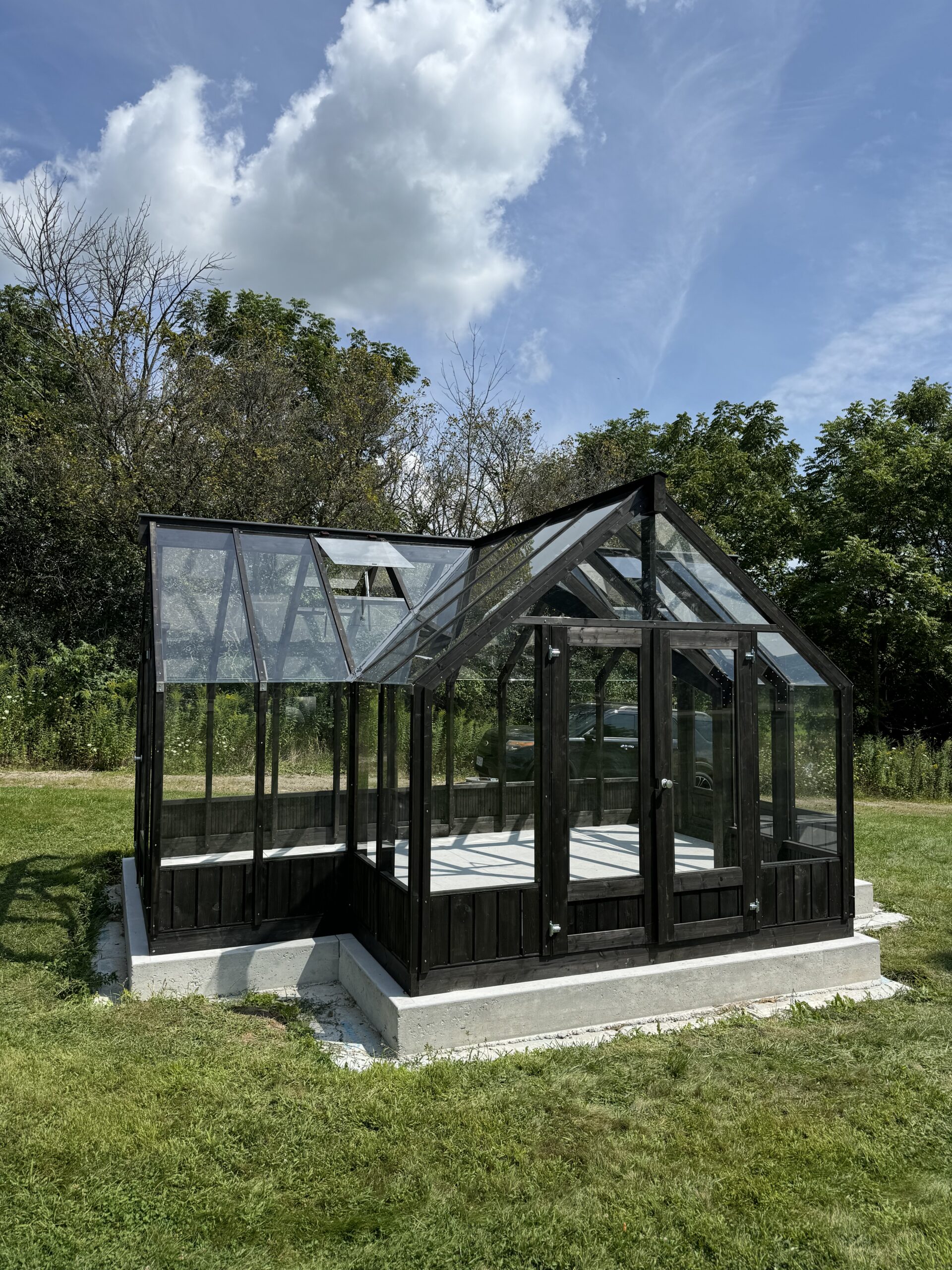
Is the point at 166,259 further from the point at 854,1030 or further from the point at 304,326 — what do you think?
the point at 854,1030

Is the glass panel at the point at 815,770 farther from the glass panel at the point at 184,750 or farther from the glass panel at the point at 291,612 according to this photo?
the glass panel at the point at 184,750

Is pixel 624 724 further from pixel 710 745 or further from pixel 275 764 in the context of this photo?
pixel 275 764

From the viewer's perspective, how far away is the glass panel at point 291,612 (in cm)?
607

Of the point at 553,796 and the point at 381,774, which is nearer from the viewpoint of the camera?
the point at 553,796

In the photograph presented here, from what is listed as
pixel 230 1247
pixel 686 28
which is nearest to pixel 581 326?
pixel 686 28

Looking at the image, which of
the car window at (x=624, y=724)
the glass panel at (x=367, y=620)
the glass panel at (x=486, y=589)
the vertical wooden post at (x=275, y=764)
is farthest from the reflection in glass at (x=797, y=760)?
the vertical wooden post at (x=275, y=764)

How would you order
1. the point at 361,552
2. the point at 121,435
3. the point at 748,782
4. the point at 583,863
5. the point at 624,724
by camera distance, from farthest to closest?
the point at 121,435 < the point at 361,552 < the point at 748,782 < the point at 624,724 < the point at 583,863

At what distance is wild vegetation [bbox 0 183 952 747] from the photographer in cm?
1564

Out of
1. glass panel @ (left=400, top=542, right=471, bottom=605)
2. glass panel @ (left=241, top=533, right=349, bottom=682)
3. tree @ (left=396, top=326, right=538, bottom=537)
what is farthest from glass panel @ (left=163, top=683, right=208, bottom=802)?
tree @ (left=396, top=326, right=538, bottom=537)

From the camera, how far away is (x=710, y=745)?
5582mm

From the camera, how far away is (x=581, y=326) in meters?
14.9

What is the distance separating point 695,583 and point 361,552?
3148 mm

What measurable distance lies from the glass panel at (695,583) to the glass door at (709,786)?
0.55 ft

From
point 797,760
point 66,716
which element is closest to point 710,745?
point 797,760
